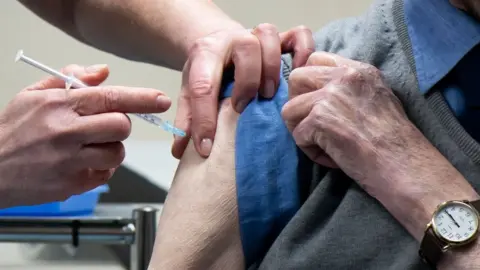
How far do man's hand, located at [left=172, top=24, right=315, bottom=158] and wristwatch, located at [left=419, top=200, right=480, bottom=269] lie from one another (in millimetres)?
281

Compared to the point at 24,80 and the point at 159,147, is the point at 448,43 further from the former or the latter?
the point at 24,80

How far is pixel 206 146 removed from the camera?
88cm

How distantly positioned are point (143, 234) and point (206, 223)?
720mm

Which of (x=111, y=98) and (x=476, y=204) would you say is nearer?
(x=476, y=204)

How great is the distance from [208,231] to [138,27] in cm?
52

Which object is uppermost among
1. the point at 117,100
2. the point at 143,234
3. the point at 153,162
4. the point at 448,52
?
the point at 448,52

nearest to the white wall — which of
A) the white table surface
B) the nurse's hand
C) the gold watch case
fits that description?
the white table surface

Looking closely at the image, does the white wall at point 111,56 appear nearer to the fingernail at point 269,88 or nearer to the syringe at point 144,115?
the syringe at point 144,115

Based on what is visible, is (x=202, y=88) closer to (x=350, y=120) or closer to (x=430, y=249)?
(x=350, y=120)

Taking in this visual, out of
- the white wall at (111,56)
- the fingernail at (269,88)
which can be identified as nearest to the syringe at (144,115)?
the fingernail at (269,88)

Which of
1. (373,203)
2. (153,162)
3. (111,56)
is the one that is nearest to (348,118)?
(373,203)

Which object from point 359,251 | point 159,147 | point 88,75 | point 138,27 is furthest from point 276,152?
point 159,147

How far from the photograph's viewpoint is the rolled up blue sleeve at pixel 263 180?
0.83 metres

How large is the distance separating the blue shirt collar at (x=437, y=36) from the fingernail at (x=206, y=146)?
0.28 m
